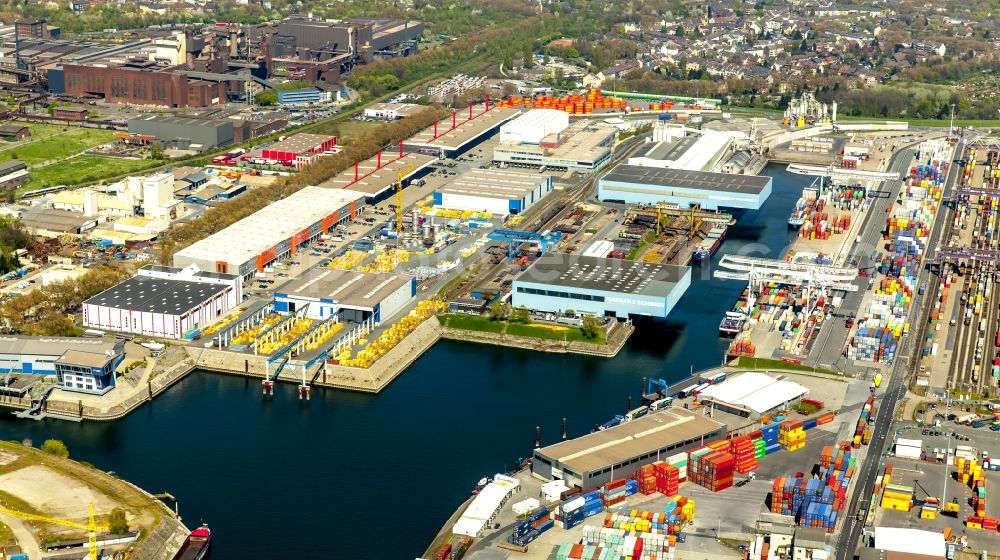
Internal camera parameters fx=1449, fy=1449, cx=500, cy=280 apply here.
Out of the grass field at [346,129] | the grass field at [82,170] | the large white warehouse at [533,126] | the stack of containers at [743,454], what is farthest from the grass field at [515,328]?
the grass field at [346,129]

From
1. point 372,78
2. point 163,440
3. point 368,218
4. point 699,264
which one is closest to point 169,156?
point 368,218

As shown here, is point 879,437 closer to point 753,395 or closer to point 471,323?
point 753,395

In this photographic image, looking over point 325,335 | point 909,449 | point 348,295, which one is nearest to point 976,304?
point 909,449

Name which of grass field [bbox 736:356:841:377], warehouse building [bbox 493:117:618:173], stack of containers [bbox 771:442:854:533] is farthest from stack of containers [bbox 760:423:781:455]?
warehouse building [bbox 493:117:618:173]

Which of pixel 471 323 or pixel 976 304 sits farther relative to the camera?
pixel 976 304

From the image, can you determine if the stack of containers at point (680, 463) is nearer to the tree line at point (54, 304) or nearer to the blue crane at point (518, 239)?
the blue crane at point (518, 239)

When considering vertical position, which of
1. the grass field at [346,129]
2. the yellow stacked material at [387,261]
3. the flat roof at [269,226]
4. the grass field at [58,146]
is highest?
the flat roof at [269,226]
